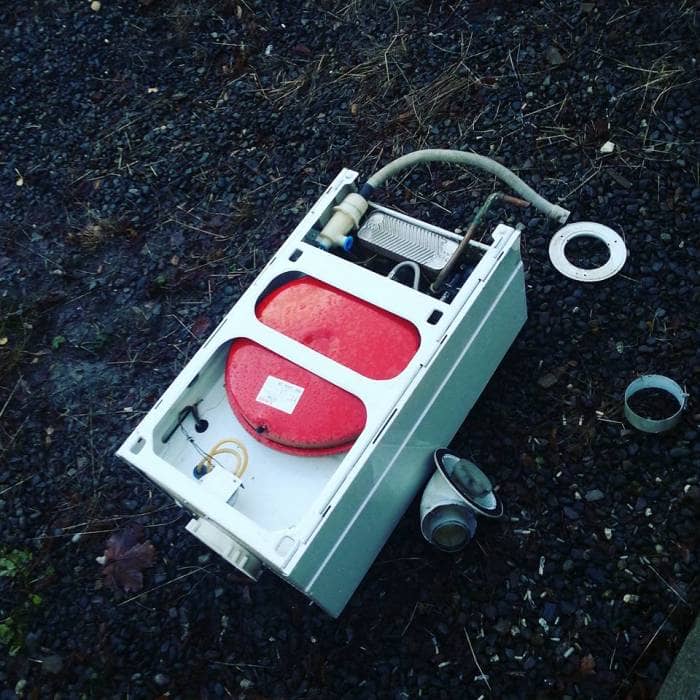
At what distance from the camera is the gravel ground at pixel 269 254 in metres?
2.19

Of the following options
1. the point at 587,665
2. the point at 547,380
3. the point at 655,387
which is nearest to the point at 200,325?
the point at 547,380

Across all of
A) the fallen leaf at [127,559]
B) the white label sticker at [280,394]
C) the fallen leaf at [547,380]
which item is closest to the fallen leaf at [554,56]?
the fallen leaf at [547,380]

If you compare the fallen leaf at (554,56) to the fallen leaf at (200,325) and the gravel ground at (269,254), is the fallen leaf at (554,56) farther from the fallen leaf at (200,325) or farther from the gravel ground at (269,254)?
the fallen leaf at (200,325)

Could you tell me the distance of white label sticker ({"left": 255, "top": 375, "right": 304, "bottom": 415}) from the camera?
1947 millimetres

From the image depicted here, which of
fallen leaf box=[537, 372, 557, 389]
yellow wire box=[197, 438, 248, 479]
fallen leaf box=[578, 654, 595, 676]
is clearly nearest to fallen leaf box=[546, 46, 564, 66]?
fallen leaf box=[537, 372, 557, 389]

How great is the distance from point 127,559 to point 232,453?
76 centimetres

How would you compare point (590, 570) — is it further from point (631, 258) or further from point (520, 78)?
point (520, 78)

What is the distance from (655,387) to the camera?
7.77ft

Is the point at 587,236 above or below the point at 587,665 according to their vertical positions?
above

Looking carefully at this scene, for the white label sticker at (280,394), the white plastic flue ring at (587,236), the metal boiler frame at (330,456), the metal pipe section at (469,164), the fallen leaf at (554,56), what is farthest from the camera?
the fallen leaf at (554,56)

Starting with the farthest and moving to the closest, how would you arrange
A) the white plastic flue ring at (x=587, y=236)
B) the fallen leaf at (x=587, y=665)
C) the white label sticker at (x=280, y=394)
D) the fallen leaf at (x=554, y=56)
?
the fallen leaf at (x=554, y=56)
the white plastic flue ring at (x=587, y=236)
the fallen leaf at (x=587, y=665)
the white label sticker at (x=280, y=394)

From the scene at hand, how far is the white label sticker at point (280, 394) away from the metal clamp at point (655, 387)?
1117mm

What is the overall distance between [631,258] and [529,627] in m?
1.38

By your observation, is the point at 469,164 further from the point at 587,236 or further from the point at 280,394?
the point at 280,394
